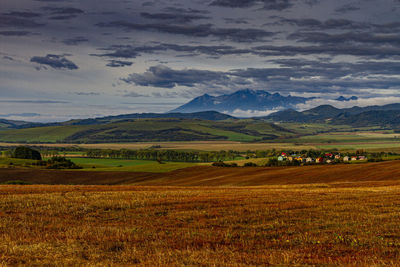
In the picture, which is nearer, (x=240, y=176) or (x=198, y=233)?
(x=198, y=233)

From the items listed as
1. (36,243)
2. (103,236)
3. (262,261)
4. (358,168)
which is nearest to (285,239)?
(262,261)

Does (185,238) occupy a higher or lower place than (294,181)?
higher

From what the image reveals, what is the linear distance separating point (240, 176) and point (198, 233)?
69775 millimetres

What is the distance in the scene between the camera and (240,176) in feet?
282

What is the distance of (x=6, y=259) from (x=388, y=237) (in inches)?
633

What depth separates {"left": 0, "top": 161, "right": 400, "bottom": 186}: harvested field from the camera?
71.8 meters

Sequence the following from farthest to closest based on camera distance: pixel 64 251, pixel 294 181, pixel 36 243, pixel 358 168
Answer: pixel 358 168, pixel 294 181, pixel 36 243, pixel 64 251

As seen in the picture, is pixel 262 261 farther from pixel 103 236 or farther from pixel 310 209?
pixel 310 209

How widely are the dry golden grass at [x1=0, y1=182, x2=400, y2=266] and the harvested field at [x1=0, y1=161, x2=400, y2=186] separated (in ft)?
149

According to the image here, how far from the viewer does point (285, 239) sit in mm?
16156

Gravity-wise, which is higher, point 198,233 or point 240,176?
point 198,233

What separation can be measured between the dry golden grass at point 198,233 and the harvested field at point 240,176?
45343 mm

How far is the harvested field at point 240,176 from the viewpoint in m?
71.8

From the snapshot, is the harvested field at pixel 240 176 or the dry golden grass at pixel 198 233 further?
the harvested field at pixel 240 176
